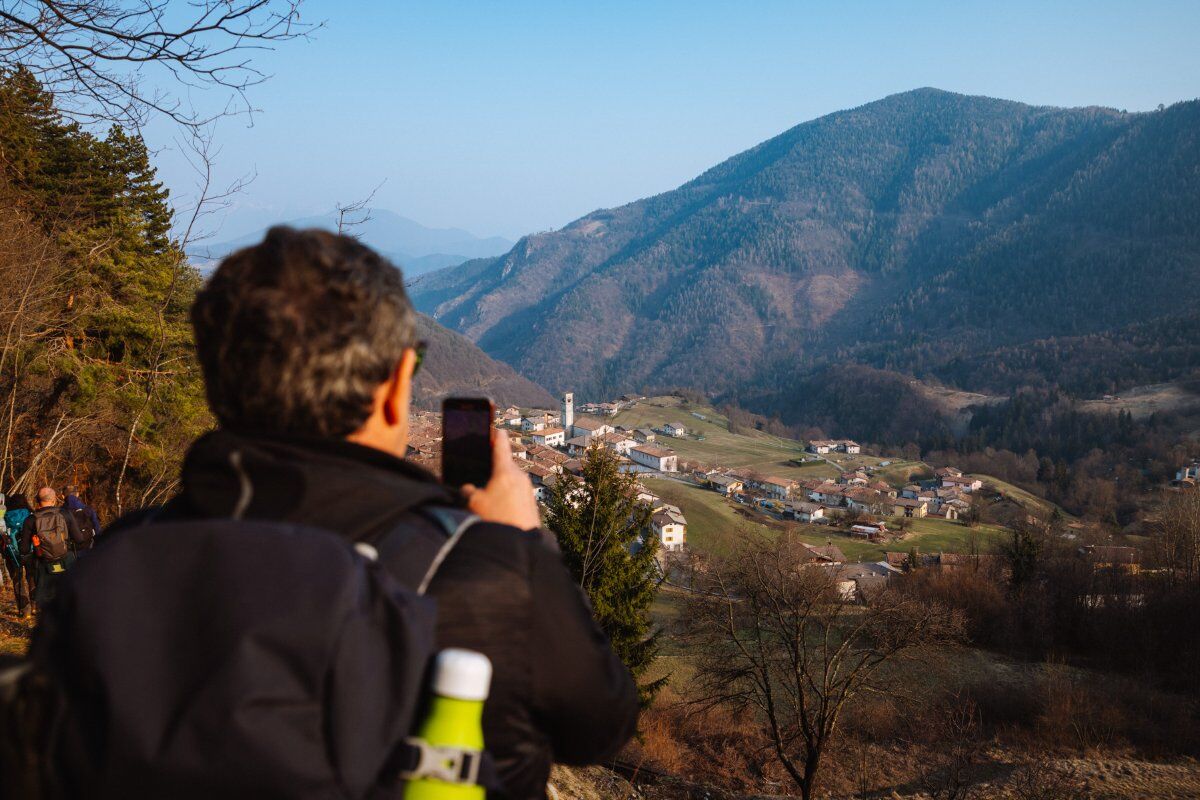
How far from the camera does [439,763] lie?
3.21ft

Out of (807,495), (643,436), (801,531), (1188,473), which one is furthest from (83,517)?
(1188,473)

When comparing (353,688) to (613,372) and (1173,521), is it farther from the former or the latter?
(613,372)

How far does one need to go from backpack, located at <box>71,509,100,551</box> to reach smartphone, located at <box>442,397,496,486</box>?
24.3ft

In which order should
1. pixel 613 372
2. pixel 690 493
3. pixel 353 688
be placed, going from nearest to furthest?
pixel 353 688, pixel 690 493, pixel 613 372

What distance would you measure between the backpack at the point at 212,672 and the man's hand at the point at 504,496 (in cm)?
42

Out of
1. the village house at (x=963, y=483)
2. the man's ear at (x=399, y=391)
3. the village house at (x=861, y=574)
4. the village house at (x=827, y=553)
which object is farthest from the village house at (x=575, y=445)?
the man's ear at (x=399, y=391)

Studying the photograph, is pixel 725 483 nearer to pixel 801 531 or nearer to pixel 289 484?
pixel 801 531

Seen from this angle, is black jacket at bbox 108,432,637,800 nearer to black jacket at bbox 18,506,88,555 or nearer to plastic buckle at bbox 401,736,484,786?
plastic buckle at bbox 401,736,484,786

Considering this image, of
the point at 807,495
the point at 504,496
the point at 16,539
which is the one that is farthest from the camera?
the point at 807,495

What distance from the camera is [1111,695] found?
20.0 meters

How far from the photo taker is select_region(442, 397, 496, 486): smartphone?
145cm

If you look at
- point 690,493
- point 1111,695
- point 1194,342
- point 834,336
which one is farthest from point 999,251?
point 1111,695

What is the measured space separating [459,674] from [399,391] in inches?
19.2

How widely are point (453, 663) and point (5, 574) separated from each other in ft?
39.8
